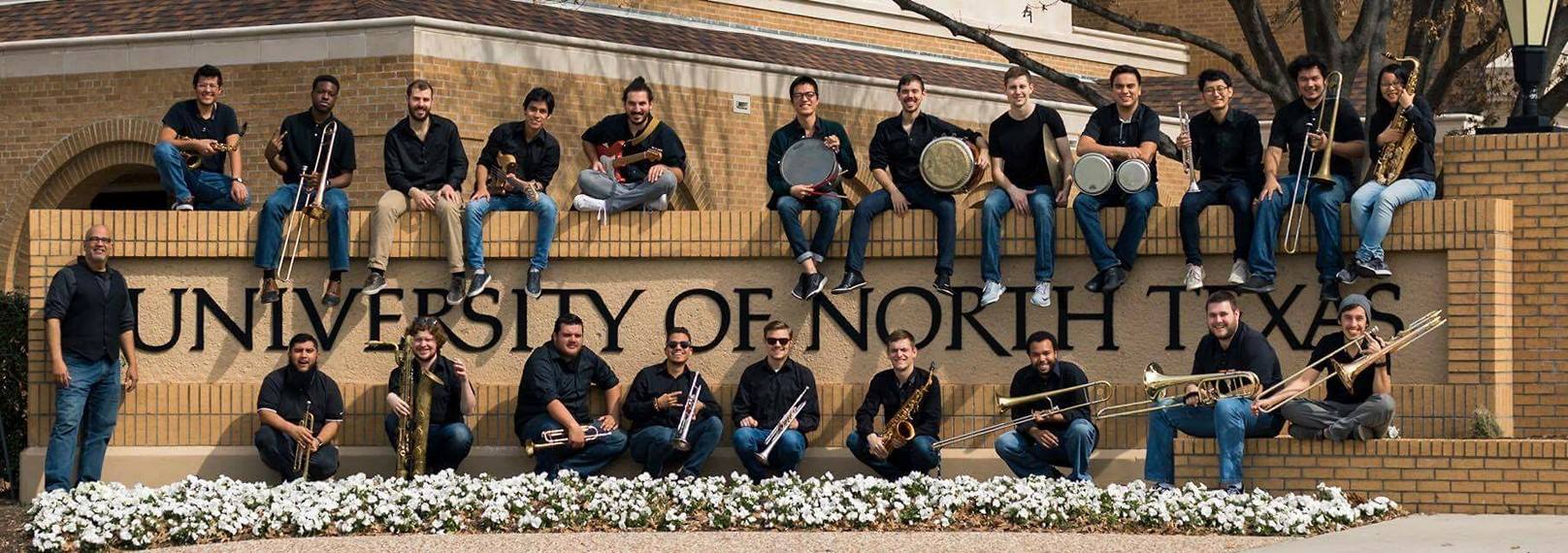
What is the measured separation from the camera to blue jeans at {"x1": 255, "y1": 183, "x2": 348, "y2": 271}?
14.2m

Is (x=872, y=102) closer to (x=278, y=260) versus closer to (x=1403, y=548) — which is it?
(x=278, y=260)

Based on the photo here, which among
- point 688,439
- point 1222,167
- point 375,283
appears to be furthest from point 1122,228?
point 375,283

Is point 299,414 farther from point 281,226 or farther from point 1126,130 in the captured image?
point 1126,130

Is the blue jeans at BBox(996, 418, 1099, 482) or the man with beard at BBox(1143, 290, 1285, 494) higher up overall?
the man with beard at BBox(1143, 290, 1285, 494)

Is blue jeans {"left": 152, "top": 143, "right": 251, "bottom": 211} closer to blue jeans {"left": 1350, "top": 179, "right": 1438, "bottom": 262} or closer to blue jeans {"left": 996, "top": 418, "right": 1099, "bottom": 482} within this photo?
blue jeans {"left": 996, "top": 418, "right": 1099, "bottom": 482}

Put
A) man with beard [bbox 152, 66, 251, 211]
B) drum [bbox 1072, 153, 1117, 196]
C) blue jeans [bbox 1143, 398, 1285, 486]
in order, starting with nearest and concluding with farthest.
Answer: blue jeans [bbox 1143, 398, 1285, 486] < drum [bbox 1072, 153, 1117, 196] < man with beard [bbox 152, 66, 251, 211]

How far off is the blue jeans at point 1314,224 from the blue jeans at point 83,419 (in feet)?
22.8

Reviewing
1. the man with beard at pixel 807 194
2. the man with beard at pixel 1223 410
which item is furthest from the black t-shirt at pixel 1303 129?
the man with beard at pixel 807 194

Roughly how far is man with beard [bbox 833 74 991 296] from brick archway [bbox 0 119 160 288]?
10549 millimetres

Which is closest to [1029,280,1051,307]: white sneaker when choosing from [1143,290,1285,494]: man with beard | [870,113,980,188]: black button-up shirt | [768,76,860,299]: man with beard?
[870,113,980,188]: black button-up shirt

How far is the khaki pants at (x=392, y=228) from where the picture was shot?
46.6 feet

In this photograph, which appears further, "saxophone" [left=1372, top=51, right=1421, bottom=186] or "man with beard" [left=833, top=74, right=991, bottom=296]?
"man with beard" [left=833, top=74, right=991, bottom=296]

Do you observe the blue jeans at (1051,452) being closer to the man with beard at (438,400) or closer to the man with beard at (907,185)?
the man with beard at (907,185)

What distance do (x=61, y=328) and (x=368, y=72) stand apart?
770 cm
